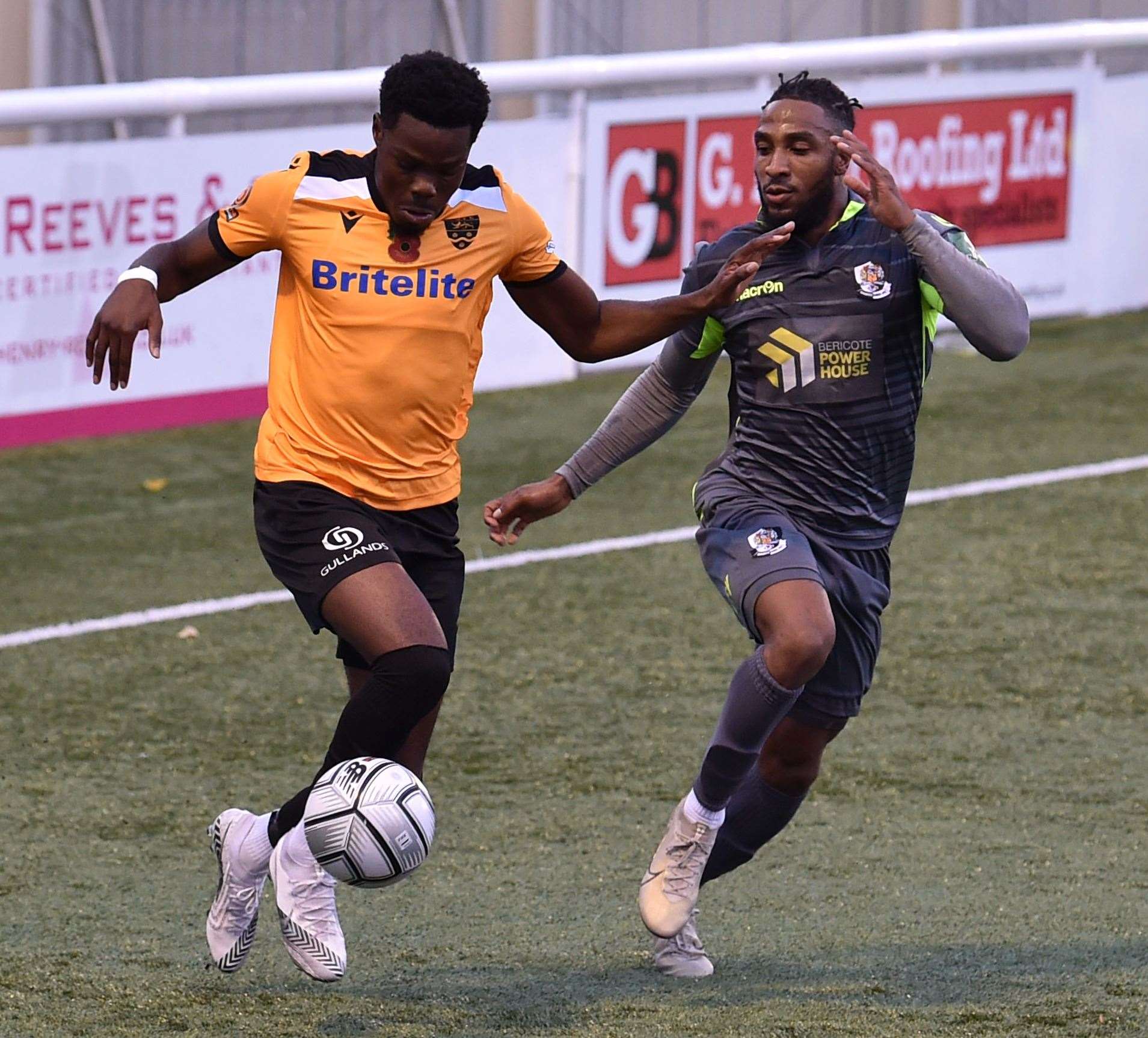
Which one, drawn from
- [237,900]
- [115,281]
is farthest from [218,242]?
[115,281]

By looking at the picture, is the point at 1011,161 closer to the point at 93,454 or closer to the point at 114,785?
the point at 93,454

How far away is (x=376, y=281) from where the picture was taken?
5035 millimetres

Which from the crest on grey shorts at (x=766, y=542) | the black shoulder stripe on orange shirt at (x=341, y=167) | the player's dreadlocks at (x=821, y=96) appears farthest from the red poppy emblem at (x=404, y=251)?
the crest on grey shorts at (x=766, y=542)

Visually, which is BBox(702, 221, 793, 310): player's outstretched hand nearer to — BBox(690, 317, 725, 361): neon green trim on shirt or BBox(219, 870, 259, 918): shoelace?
BBox(690, 317, 725, 361): neon green trim on shirt

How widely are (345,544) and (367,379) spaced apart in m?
0.37

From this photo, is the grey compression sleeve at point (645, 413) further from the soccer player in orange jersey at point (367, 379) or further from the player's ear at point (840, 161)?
the player's ear at point (840, 161)

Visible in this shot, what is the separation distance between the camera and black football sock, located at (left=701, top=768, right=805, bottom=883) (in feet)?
17.8

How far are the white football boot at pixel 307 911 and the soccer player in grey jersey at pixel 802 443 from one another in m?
0.75

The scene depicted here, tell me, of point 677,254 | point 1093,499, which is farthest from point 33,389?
point 1093,499

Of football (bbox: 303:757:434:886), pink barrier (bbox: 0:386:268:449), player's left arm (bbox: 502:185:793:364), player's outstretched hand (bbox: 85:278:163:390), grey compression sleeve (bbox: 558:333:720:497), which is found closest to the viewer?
football (bbox: 303:757:434:886)

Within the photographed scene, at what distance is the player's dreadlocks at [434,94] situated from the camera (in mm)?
4859

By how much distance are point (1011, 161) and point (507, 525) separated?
28.9 feet

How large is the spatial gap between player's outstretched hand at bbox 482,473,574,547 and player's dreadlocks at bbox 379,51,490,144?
0.92 metres

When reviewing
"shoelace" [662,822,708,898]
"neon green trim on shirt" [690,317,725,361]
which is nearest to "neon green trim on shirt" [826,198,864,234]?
"neon green trim on shirt" [690,317,725,361]
